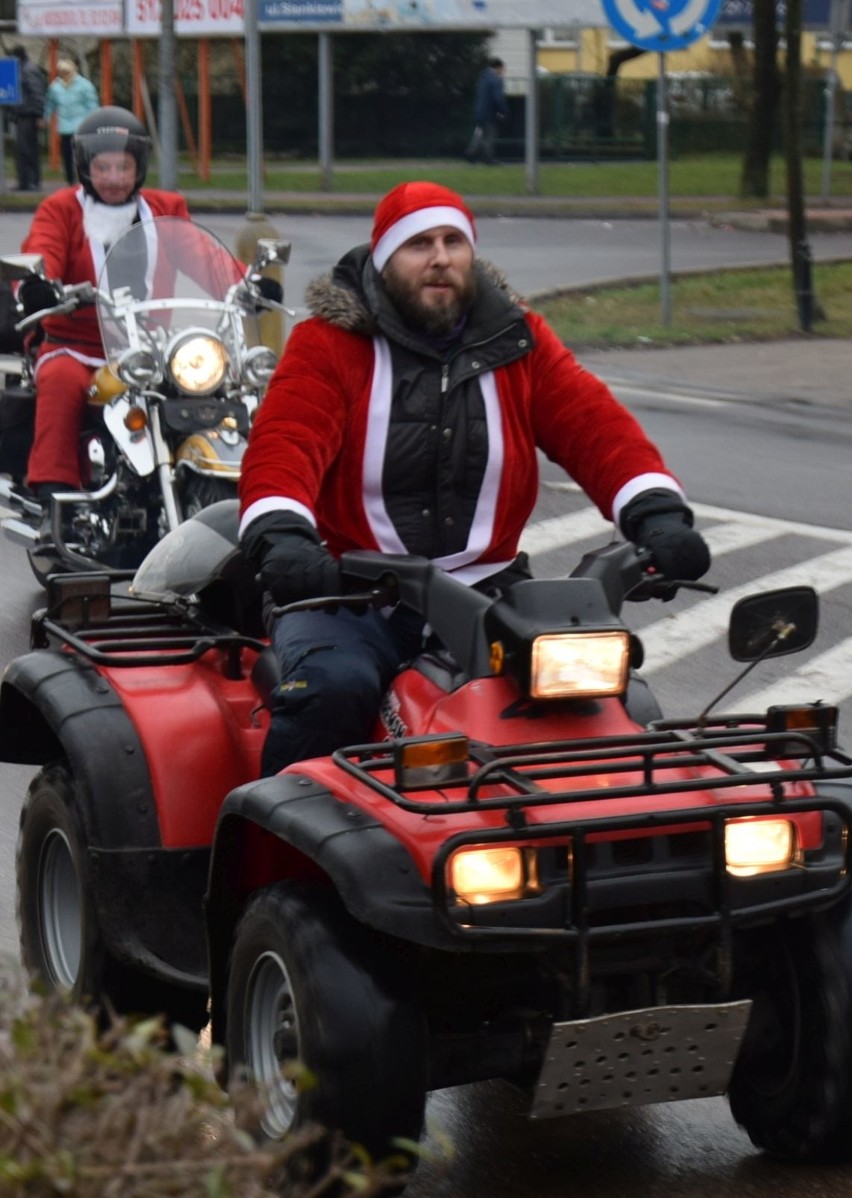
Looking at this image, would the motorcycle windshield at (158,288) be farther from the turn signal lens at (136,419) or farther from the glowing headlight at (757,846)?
the glowing headlight at (757,846)

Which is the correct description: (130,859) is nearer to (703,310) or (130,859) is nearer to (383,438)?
(383,438)

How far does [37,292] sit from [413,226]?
16.0ft

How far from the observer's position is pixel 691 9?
1681cm

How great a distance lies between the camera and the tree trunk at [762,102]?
32.1 metres

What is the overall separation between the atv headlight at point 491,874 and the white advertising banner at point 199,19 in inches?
1303

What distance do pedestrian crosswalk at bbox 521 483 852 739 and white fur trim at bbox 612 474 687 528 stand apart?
346cm

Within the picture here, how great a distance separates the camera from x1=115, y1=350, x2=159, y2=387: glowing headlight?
9.05 meters

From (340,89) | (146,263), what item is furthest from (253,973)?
(340,89)

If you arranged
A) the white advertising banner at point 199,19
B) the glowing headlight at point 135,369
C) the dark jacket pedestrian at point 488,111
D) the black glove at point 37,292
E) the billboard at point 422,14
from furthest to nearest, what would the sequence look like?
the dark jacket pedestrian at point 488,111 < the white advertising banner at point 199,19 < the billboard at point 422,14 < the black glove at point 37,292 < the glowing headlight at point 135,369

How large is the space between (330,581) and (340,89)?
157 feet

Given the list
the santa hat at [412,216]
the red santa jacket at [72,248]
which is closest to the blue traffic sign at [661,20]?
the red santa jacket at [72,248]

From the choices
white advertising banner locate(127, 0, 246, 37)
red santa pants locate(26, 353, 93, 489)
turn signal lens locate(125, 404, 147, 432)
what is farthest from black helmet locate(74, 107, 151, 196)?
white advertising banner locate(127, 0, 246, 37)

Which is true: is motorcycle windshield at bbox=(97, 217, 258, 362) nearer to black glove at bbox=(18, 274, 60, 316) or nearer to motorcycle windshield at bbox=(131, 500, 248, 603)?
black glove at bbox=(18, 274, 60, 316)

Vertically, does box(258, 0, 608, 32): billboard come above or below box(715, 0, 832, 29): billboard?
below
